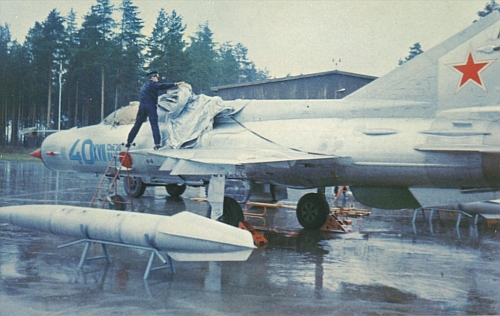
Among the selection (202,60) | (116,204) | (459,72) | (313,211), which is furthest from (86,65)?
(459,72)

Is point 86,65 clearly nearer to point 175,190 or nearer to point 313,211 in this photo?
point 175,190

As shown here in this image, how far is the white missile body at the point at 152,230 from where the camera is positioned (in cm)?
668

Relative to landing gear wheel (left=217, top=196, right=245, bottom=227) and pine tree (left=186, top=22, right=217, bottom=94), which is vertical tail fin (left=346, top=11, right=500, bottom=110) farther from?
pine tree (left=186, top=22, right=217, bottom=94)

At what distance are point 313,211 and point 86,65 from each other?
27.2 m

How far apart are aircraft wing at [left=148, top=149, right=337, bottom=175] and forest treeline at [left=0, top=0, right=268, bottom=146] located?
72.1 feet

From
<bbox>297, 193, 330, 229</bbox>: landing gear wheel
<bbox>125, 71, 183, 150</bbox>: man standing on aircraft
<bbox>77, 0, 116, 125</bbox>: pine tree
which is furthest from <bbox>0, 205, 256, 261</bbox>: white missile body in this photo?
<bbox>77, 0, 116, 125</bbox>: pine tree

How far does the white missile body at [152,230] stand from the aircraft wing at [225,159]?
238cm

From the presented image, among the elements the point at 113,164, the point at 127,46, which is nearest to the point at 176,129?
the point at 113,164

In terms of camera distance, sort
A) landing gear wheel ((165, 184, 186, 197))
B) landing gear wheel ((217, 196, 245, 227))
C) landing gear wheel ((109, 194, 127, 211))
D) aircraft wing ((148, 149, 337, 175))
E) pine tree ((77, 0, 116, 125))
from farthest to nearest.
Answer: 1. pine tree ((77, 0, 116, 125))
2. landing gear wheel ((165, 184, 186, 197))
3. landing gear wheel ((109, 194, 127, 211))
4. landing gear wheel ((217, 196, 245, 227))
5. aircraft wing ((148, 149, 337, 175))

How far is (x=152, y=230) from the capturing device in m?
7.22

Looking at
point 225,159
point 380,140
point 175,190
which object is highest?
point 380,140

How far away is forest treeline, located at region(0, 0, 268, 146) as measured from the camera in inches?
1300

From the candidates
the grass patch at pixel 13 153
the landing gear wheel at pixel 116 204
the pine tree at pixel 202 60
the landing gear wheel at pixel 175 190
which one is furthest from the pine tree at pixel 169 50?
the landing gear wheel at pixel 116 204

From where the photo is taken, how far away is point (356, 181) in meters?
10.0
